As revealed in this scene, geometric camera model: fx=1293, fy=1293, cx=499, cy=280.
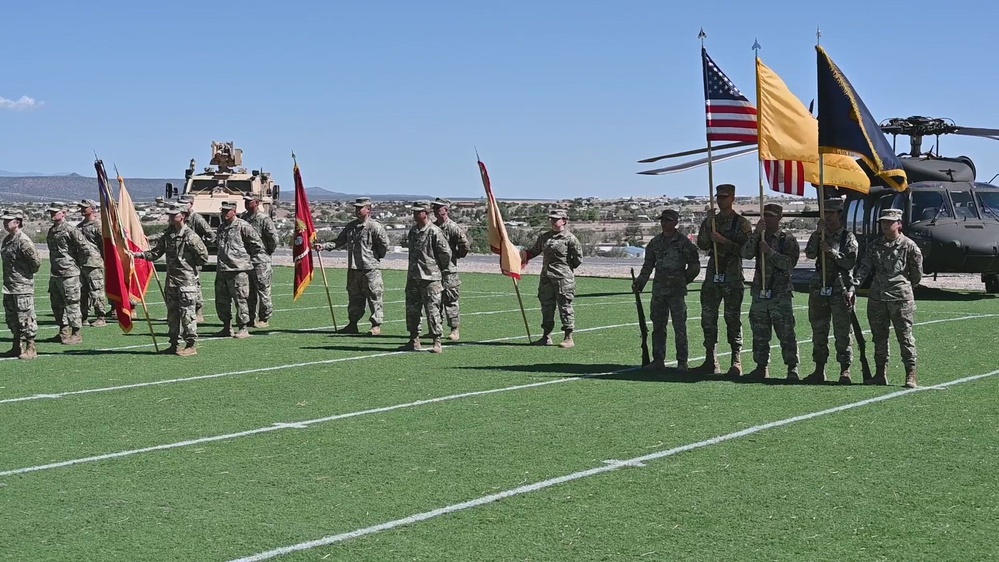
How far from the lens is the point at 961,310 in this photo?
70.0 ft

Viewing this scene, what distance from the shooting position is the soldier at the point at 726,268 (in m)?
13.3

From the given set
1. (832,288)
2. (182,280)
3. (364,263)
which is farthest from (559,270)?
(182,280)

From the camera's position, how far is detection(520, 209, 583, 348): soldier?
651 inches

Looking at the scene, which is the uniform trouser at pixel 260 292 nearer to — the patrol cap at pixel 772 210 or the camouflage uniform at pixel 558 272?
the camouflage uniform at pixel 558 272

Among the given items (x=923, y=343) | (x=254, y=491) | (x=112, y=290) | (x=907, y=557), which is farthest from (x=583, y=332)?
(x=907, y=557)

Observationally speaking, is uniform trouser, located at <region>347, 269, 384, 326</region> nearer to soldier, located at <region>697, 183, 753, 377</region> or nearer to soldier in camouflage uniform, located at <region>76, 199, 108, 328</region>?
soldier in camouflage uniform, located at <region>76, 199, 108, 328</region>

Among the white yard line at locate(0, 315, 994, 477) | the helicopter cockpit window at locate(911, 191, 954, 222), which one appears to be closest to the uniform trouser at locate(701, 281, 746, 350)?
the white yard line at locate(0, 315, 994, 477)

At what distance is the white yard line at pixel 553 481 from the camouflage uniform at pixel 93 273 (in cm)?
1149

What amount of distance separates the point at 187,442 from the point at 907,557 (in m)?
5.70

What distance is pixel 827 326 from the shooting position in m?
13.0

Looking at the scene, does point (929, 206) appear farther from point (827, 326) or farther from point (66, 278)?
point (66, 278)

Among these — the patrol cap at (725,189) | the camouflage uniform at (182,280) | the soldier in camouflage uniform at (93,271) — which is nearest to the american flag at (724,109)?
the patrol cap at (725,189)

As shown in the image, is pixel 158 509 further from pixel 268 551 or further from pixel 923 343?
pixel 923 343

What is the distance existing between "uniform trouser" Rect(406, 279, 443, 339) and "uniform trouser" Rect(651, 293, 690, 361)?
3052 millimetres
